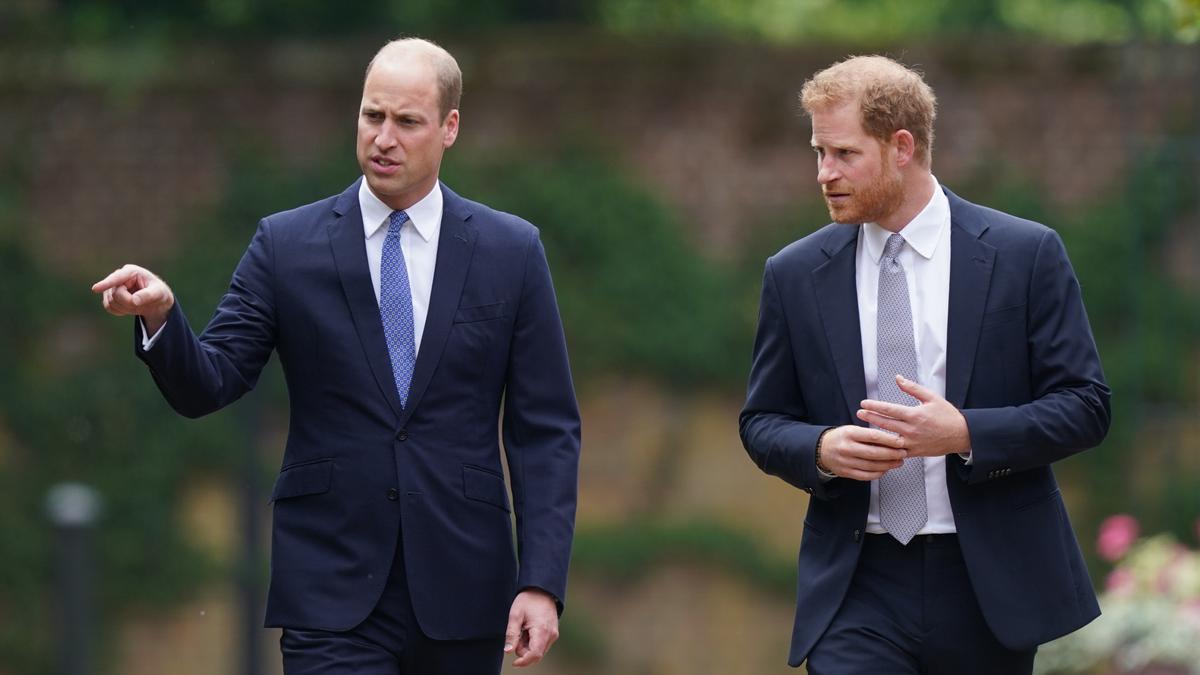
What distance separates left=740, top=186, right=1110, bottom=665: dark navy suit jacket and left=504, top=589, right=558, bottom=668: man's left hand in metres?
0.57

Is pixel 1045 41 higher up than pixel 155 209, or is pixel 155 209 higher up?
pixel 1045 41

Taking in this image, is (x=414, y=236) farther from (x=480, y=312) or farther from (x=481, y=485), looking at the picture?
(x=481, y=485)

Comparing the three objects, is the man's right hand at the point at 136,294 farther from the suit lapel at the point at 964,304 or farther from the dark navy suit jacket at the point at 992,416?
the suit lapel at the point at 964,304

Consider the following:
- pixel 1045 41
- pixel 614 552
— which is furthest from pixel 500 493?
pixel 1045 41

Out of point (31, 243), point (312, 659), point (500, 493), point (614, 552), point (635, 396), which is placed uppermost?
point (500, 493)

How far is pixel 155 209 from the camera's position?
1063cm

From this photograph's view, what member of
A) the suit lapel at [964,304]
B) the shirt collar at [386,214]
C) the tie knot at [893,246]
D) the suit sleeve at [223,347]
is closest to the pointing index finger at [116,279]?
the suit sleeve at [223,347]

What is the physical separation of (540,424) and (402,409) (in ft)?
1.17

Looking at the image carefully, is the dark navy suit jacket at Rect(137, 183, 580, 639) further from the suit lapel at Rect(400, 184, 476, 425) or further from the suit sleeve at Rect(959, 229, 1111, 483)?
the suit sleeve at Rect(959, 229, 1111, 483)

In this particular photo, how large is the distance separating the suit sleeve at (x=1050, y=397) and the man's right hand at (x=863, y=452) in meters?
0.20

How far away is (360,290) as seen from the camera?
459cm

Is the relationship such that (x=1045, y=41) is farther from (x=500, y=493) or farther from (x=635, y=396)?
(x=500, y=493)

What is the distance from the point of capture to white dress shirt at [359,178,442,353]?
466cm

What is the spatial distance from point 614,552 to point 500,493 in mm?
6047
